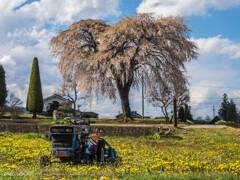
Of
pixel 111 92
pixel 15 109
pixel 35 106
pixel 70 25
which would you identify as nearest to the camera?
pixel 111 92

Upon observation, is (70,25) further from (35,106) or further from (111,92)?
(35,106)

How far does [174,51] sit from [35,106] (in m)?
22.5

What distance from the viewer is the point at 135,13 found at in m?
29.1

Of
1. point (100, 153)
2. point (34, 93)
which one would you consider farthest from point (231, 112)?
point (100, 153)

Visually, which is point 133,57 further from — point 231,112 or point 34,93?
point 231,112

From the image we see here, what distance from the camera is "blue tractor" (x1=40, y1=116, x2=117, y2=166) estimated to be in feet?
22.8

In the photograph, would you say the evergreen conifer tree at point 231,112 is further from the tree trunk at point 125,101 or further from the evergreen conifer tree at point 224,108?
the tree trunk at point 125,101

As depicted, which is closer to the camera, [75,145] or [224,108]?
[75,145]

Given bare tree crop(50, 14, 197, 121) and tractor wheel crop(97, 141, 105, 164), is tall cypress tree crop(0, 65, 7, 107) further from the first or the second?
tractor wheel crop(97, 141, 105, 164)

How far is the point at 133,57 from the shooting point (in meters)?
28.6

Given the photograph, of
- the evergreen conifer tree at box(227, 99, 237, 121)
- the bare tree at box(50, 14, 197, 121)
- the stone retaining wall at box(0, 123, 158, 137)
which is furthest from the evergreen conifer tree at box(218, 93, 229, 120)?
the stone retaining wall at box(0, 123, 158, 137)

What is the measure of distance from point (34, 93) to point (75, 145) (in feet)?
116

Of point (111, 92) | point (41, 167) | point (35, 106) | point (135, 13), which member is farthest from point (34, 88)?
point (41, 167)

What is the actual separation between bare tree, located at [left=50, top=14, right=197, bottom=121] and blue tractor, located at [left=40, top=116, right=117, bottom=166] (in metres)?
19.2
